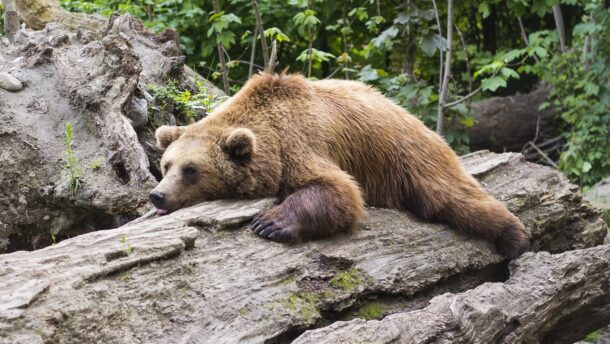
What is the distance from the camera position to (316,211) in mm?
4535

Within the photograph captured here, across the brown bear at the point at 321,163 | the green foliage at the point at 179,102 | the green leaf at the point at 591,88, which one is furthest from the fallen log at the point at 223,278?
the green leaf at the point at 591,88

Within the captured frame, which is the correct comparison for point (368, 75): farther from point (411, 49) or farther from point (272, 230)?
point (272, 230)

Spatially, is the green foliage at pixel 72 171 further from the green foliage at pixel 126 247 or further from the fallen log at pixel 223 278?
the green foliage at pixel 126 247

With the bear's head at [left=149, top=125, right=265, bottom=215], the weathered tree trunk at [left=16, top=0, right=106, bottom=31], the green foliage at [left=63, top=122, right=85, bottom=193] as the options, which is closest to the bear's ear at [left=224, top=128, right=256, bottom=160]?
the bear's head at [left=149, top=125, right=265, bottom=215]

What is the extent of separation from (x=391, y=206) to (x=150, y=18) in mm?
6425

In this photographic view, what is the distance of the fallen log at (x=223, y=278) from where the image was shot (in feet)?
11.0

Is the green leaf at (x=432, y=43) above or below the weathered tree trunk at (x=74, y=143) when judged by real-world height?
above

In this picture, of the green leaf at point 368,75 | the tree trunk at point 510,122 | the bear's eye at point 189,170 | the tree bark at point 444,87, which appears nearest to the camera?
the bear's eye at point 189,170

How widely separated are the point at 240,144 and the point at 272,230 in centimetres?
76

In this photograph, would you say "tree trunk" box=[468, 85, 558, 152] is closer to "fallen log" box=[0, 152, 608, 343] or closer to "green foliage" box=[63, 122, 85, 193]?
"fallen log" box=[0, 152, 608, 343]

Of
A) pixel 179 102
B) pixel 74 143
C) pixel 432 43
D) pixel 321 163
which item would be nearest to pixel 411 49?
pixel 432 43

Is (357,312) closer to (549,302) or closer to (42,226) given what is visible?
(549,302)

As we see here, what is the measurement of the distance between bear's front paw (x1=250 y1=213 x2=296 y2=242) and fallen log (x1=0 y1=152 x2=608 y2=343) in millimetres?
49

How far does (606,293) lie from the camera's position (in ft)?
17.1
